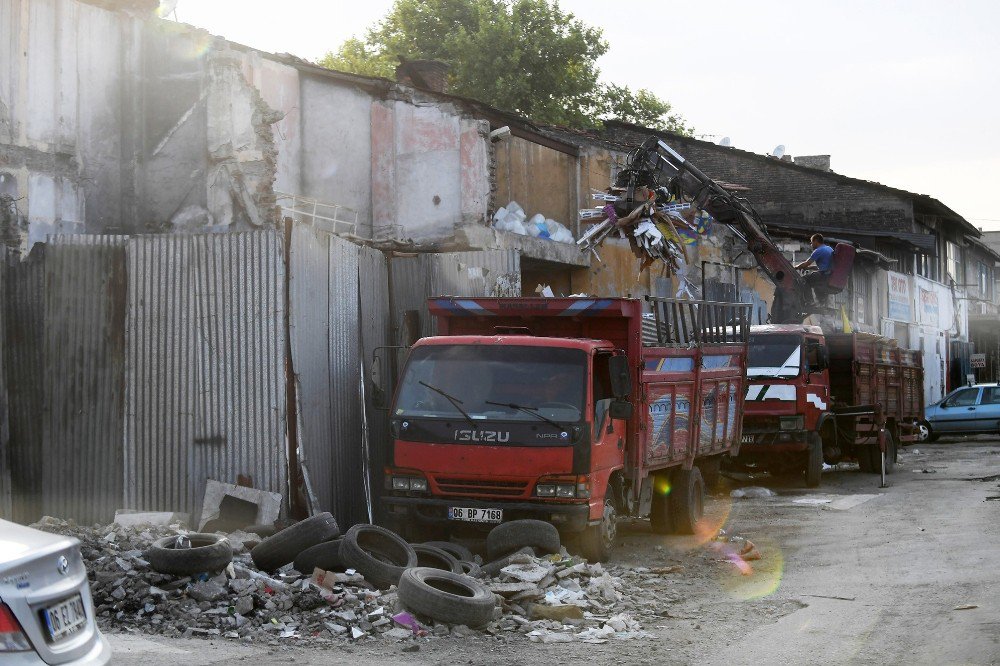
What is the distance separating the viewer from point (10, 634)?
3877mm

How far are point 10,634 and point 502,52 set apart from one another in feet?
137

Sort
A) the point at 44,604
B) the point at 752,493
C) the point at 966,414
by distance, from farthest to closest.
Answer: the point at 966,414 → the point at 752,493 → the point at 44,604

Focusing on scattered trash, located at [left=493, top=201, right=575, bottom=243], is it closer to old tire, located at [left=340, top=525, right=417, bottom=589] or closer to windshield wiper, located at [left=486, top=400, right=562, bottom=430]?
windshield wiper, located at [left=486, top=400, right=562, bottom=430]

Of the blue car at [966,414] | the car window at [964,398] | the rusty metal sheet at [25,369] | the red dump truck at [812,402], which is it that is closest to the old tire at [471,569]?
the rusty metal sheet at [25,369]

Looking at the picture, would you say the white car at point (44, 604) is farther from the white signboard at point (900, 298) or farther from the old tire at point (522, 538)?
the white signboard at point (900, 298)

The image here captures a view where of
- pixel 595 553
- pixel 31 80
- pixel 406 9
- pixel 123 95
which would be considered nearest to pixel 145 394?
pixel 595 553

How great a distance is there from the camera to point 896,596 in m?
9.32

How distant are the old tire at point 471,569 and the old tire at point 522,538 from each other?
0.29m

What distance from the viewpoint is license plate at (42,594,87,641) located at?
407 centimetres

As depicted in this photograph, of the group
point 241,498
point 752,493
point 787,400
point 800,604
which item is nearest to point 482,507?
point 241,498

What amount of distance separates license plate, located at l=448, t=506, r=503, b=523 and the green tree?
34.5m

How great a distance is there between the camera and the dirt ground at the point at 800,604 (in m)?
7.33

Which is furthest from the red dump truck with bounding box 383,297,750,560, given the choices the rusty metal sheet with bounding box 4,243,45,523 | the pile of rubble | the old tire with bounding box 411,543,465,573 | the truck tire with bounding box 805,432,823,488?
the truck tire with bounding box 805,432,823,488

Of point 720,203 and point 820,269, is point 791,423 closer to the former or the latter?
point 720,203
